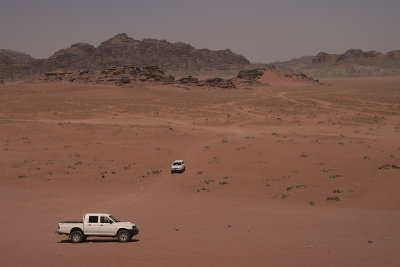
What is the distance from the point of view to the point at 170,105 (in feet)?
285

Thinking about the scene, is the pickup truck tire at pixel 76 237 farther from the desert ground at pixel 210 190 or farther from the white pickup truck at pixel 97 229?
the desert ground at pixel 210 190

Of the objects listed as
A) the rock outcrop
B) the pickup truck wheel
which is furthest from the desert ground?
the rock outcrop

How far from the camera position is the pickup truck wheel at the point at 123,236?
15.4 meters

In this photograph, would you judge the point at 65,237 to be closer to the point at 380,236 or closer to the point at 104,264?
the point at 104,264

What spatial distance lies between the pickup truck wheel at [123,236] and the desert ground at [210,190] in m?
0.29

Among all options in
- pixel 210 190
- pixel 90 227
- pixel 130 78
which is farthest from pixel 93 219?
pixel 130 78

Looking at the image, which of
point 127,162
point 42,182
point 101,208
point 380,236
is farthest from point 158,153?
point 380,236

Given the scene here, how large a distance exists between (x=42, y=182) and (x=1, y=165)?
702cm

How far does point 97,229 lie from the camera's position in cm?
1551

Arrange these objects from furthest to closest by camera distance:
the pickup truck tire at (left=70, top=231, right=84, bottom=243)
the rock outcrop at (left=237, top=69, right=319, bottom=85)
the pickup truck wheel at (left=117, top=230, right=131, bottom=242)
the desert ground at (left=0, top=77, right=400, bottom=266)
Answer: the rock outcrop at (left=237, top=69, right=319, bottom=85)
the pickup truck tire at (left=70, top=231, right=84, bottom=243)
the pickup truck wheel at (left=117, top=230, right=131, bottom=242)
the desert ground at (left=0, top=77, right=400, bottom=266)

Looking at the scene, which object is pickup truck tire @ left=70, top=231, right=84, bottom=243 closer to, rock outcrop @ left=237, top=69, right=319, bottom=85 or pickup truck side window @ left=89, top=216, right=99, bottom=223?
pickup truck side window @ left=89, top=216, right=99, bottom=223

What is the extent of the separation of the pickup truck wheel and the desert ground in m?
0.29

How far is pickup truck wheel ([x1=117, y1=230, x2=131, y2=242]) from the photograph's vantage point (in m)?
15.4

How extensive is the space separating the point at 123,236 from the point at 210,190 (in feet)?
35.9
